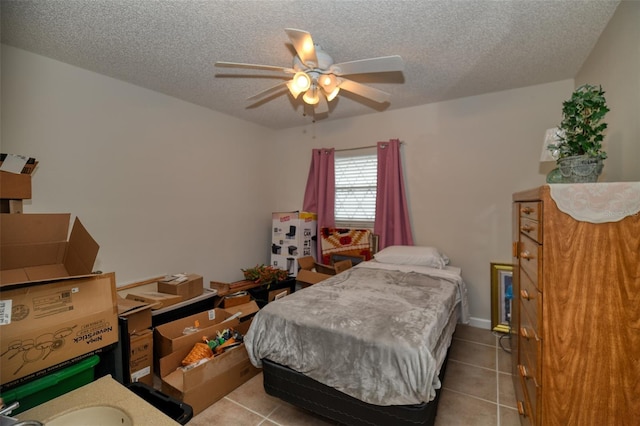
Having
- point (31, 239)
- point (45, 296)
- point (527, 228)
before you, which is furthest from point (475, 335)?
point (31, 239)

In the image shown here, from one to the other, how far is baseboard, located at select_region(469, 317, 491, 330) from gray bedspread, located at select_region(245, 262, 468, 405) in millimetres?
1192

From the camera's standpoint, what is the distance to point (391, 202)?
3.59 m

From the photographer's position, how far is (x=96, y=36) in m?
2.05

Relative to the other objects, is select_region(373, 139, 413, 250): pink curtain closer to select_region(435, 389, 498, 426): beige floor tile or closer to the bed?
the bed

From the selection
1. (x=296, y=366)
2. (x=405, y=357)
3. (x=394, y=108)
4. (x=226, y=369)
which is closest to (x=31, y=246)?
(x=226, y=369)

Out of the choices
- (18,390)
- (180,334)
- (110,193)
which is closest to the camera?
(18,390)

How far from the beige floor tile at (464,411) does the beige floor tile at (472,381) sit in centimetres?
8

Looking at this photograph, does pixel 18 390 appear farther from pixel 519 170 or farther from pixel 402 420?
pixel 519 170

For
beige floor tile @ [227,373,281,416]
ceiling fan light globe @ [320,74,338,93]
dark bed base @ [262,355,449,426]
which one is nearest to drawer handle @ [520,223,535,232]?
dark bed base @ [262,355,449,426]

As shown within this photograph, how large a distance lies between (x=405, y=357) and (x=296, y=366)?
0.69 meters

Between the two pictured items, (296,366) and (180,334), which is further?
(180,334)

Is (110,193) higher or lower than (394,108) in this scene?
lower

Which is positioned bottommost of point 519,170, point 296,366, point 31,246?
point 296,366

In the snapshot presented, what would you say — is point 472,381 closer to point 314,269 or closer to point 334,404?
point 334,404
